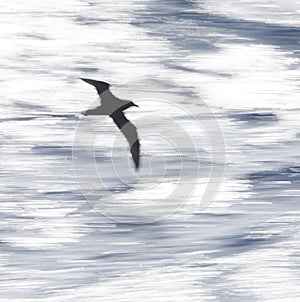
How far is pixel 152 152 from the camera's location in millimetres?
17609

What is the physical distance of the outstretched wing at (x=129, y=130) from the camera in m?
12.1

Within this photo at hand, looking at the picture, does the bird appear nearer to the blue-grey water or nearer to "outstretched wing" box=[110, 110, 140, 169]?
"outstretched wing" box=[110, 110, 140, 169]

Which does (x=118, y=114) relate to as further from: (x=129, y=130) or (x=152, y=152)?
(x=152, y=152)

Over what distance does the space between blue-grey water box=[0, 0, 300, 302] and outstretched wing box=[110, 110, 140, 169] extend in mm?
1267

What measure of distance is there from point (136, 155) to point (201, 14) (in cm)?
1428

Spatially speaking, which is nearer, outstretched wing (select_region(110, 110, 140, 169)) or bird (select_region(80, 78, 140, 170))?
bird (select_region(80, 78, 140, 170))

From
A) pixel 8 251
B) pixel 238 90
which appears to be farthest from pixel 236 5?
pixel 8 251

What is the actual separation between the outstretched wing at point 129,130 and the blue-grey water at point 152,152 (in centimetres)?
127

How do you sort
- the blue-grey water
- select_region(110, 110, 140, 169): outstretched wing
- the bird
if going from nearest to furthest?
the bird → select_region(110, 110, 140, 169): outstretched wing → the blue-grey water

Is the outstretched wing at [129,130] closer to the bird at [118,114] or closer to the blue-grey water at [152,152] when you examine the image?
the bird at [118,114]

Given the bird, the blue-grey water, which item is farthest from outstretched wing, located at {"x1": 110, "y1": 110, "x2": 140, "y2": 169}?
the blue-grey water

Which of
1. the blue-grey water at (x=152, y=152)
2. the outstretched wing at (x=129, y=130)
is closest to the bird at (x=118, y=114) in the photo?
the outstretched wing at (x=129, y=130)

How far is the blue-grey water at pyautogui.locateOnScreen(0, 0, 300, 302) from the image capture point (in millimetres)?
12789

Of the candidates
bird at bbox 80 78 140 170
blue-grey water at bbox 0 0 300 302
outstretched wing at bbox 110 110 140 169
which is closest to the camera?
bird at bbox 80 78 140 170
